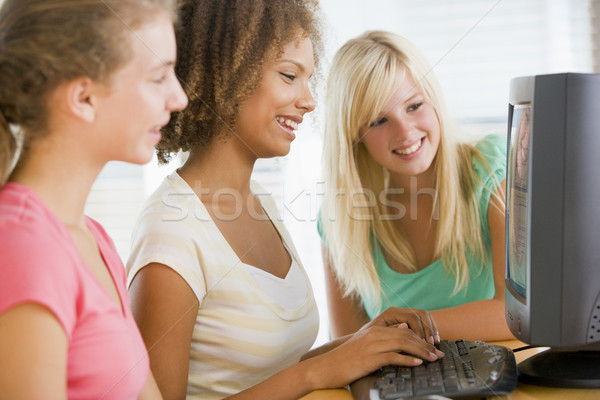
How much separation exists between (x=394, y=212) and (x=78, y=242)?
1097mm

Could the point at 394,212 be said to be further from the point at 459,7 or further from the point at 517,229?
the point at 459,7

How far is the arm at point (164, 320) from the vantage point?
1.03 metres

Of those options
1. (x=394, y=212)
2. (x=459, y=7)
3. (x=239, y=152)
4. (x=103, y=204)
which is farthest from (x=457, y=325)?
(x=103, y=204)

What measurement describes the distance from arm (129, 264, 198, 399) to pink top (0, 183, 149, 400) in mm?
201

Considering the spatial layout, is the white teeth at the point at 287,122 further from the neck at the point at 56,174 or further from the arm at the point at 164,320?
the neck at the point at 56,174

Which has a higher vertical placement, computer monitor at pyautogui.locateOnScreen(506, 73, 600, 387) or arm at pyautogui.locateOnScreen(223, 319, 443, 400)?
computer monitor at pyautogui.locateOnScreen(506, 73, 600, 387)

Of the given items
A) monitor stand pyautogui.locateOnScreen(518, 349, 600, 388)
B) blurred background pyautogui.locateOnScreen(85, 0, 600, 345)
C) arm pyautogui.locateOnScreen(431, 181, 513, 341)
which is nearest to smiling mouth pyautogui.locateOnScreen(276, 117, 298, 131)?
arm pyautogui.locateOnScreen(431, 181, 513, 341)

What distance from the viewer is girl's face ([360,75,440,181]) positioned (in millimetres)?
1638

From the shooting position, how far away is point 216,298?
113 cm

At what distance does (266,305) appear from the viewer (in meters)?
1.18

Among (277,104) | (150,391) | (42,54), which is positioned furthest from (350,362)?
(42,54)

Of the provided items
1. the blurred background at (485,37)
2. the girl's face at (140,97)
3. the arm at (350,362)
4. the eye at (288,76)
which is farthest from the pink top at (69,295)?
the blurred background at (485,37)

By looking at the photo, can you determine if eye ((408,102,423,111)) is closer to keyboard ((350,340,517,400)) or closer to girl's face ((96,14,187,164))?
keyboard ((350,340,517,400))

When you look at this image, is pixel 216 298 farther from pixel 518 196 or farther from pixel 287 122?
pixel 518 196
